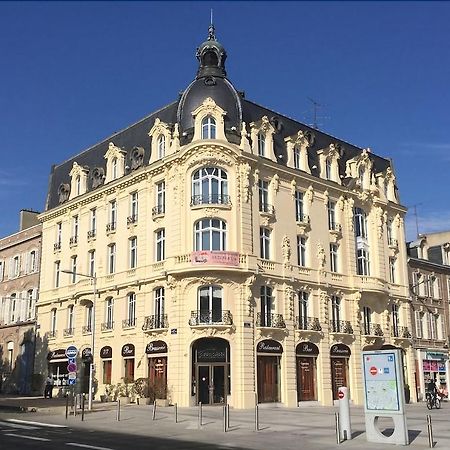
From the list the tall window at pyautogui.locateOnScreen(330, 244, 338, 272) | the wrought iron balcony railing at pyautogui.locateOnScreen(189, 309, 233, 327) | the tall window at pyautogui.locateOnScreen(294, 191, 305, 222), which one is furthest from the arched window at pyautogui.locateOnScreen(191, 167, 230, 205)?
the tall window at pyautogui.locateOnScreen(330, 244, 338, 272)

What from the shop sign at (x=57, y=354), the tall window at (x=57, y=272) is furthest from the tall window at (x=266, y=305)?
the tall window at (x=57, y=272)

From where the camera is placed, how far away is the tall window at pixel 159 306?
36.8 metres

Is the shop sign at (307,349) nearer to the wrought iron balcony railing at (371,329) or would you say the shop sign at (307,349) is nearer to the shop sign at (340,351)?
the shop sign at (340,351)

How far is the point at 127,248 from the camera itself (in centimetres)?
4119

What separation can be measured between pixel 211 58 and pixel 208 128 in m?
6.90

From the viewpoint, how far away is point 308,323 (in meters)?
39.1

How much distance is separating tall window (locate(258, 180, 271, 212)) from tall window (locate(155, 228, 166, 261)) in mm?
6391

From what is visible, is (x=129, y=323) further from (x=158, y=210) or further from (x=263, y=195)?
(x=263, y=195)

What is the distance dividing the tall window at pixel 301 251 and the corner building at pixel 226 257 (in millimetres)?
99

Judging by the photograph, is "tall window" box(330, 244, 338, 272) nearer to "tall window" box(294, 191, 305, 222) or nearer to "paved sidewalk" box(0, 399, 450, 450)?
"tall window" box(294, 191, 305, 222)

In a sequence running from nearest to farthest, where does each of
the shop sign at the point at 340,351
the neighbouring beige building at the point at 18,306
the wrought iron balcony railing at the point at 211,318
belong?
the wrought iron balcony railing at the point at 211,318, the shop sign at the point at 340,351, the neighbouring beige building at the point at 18,306

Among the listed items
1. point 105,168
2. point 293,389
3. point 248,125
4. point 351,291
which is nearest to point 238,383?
→ point 293,389

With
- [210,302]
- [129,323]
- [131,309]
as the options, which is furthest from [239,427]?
[131,309]

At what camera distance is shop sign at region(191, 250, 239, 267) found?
113 feet
